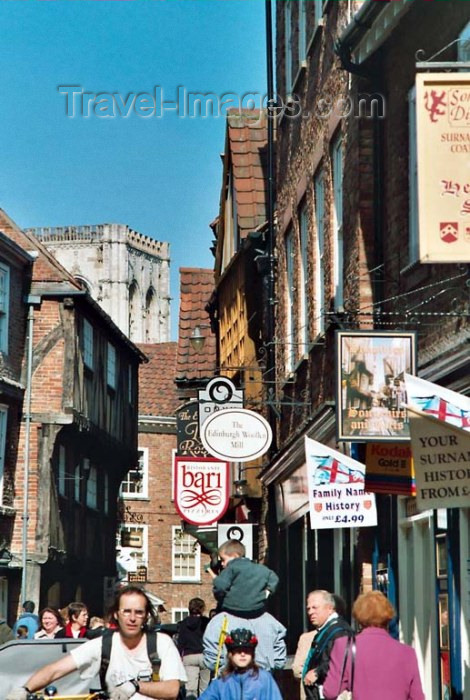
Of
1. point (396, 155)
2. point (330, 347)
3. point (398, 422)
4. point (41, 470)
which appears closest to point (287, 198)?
point (330, 347)

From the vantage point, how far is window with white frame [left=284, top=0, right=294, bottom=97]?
68.9 ft

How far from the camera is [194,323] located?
115ft

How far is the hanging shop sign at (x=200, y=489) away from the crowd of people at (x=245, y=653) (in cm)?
1306

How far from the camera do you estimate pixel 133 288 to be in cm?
13488

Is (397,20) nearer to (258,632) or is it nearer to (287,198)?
(258,632)

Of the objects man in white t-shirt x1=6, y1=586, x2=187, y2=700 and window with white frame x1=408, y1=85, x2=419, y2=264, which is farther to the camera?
window with white frame x1=408, y1=85, x2=419, y2=264

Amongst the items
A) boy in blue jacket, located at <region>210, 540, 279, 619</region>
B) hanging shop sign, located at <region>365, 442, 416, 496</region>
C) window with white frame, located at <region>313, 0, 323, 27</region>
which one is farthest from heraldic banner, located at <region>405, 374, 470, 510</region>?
window with white frame, located at <region>313, 0, 323, 27</region>

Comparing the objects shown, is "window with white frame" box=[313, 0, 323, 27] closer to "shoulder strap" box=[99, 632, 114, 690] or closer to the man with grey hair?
the man with grey hair

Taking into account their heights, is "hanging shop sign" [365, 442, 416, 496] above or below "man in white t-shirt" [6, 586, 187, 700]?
above

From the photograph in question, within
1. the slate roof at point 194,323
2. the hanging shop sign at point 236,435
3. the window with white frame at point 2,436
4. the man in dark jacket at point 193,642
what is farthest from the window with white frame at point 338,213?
the window with white frame at point 2,436

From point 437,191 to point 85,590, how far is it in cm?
3021

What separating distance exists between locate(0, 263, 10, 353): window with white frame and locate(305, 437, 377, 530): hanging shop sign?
781 inches

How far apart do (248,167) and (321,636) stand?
18.1m

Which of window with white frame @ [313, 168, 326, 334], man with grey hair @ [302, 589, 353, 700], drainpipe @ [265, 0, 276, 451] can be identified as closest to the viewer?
man with grey hair @ [302, 589, 353, 700]
